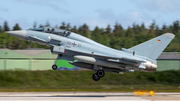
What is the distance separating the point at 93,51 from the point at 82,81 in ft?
67.2

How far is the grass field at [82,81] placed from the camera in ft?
128

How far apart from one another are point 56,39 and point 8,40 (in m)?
87.8

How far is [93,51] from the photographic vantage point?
2231 cm

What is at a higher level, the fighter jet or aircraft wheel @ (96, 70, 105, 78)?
the fighter jet

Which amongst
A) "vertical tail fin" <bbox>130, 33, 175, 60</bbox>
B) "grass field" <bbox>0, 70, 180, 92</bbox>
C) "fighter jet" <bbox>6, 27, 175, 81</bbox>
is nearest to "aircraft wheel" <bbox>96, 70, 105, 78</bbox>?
"fighter jet" <bbox>6, 27, 175, 81</bbox>

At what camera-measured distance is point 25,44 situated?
94750mm

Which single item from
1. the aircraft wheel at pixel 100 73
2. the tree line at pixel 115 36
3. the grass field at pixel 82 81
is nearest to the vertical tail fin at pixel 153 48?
the aircraft wheel at pixel 100 73

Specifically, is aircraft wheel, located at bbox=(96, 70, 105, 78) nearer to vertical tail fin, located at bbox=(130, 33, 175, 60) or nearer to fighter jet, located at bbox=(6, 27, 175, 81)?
fighter jet, located at bbox=(6, 27, 175, 81)

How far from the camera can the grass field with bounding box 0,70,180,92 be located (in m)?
39.2

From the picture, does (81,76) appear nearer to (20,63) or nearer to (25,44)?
(20,63)

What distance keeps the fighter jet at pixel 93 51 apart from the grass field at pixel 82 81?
15829 mm

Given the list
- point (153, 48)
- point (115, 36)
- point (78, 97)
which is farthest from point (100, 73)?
point (115, 36)

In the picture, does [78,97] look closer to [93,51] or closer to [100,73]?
[100,73]

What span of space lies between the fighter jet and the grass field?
51.9 ft
